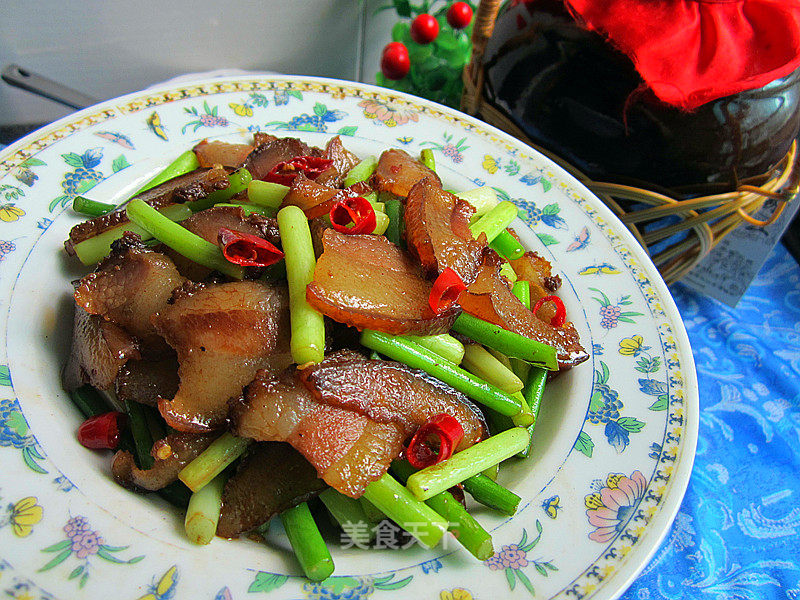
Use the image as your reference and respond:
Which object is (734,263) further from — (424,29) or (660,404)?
(424,29)

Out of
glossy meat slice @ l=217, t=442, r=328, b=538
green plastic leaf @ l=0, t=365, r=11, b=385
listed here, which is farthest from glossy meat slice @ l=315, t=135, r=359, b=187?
green plastic leaf @ l=0, t=365, r=11, b=385

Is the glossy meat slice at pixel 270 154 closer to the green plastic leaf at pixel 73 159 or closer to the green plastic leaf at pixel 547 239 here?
the green plastic leaf at pixel 73 159

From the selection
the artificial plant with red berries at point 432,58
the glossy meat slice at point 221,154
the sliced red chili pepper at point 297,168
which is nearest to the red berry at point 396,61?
the artificial plant with red berries at point 432,58

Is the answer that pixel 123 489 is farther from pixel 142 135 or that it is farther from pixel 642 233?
pixel 642 233

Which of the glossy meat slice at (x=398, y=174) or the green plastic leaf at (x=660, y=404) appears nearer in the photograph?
Result: the green plastic leaf at (x=660, y=404)

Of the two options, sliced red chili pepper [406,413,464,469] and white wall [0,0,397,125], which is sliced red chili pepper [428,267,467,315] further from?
white wall [0,0,397,125]
